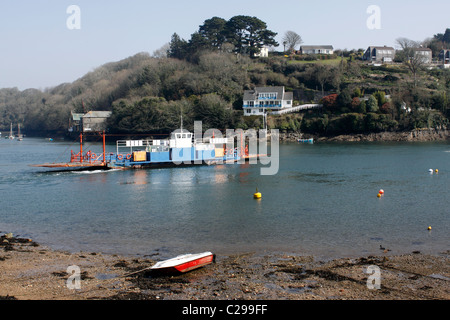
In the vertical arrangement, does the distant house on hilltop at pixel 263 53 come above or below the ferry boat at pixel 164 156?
above

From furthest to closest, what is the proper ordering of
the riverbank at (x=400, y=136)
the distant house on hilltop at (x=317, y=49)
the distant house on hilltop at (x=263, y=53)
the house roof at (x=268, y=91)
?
the distant house on hilltop at (x=317, y=49)
the distant house on hilltop at (x=263, y=53)
the house roof at (x=268, y=91)
the riverbank at (x=400, y=136)

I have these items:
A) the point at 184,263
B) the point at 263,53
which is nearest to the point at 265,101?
the point at 263,53

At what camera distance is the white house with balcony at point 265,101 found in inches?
4377

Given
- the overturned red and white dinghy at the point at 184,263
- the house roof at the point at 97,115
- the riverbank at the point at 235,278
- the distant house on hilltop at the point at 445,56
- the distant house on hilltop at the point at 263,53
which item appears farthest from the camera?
the distant house on hilltop at the point at 445,56

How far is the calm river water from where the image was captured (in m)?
23.1

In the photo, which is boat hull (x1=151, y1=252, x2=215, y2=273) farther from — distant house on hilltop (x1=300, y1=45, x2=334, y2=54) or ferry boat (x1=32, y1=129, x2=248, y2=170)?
distant house on hilltop (x1=300, y1=45, x2=334, y2=54)

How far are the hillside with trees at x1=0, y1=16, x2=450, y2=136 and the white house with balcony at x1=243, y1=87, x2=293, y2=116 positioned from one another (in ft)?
11.2

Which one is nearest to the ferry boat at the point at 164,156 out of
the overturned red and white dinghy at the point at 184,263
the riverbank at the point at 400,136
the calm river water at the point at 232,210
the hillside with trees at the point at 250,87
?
the calm river water at the point at 232,210

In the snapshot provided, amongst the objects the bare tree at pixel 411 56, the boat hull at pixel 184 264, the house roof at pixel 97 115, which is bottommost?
the boat hull at pixel 184 264

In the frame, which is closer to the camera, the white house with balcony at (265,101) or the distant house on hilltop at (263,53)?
the white house with balcony at (265,101)

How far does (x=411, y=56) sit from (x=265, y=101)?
51583mm

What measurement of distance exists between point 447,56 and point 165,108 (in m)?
113

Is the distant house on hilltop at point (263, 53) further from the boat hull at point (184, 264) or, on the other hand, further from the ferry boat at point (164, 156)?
the boat hull at point (184, 264)

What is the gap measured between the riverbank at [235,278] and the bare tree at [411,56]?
117274 millimetres
